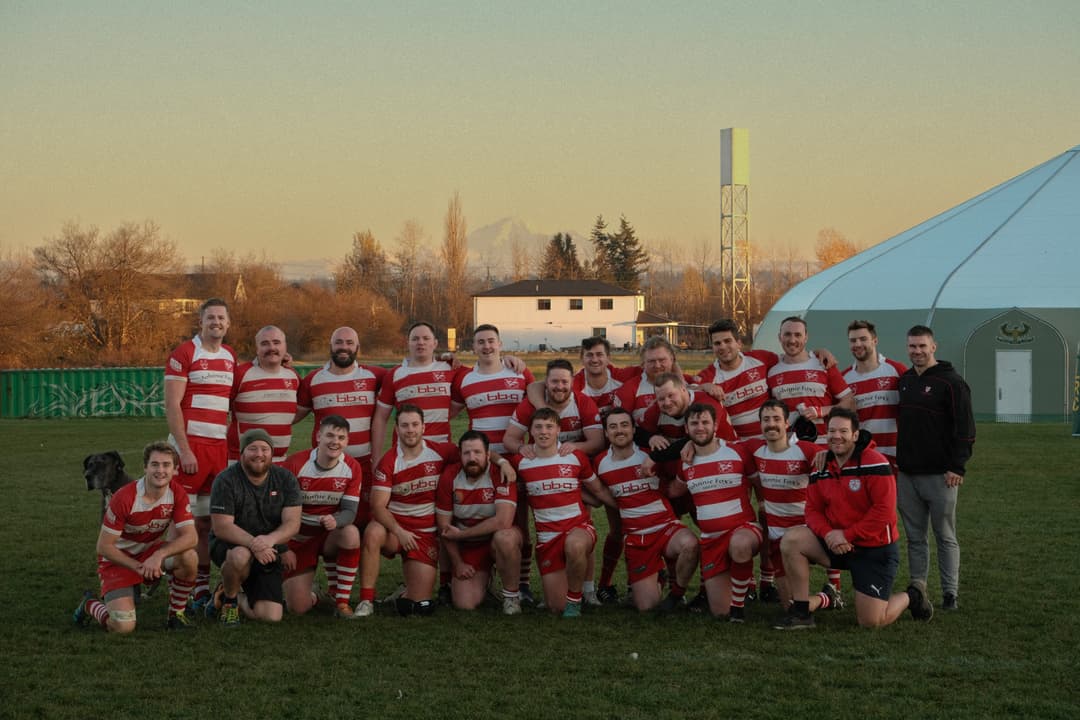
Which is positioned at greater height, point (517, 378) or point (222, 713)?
point (517, 378)

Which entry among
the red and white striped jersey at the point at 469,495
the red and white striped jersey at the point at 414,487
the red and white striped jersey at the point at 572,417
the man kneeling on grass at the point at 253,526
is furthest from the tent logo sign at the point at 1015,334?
the man kneeling on grass at the point at 253,526

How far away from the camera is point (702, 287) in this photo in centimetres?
9644

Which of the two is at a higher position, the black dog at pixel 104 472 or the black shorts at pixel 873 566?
the black dog at pixel 104 472

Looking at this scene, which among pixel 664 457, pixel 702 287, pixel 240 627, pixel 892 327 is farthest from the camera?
pixel 702 287

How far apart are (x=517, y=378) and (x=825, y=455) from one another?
7.02 ft

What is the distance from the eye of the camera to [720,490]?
23.3ft

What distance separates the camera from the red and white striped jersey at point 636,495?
7.32 m

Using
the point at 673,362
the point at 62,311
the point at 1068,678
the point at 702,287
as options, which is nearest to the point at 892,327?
the point at 673,362

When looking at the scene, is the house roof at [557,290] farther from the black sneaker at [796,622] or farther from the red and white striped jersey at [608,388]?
the black sneaker at [796,622]

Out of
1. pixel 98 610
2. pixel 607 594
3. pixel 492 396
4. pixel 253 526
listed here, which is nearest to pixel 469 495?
pixel 492 396

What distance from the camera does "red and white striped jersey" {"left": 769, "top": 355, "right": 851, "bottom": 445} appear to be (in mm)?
7590

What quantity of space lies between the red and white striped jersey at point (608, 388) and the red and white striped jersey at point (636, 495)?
0.57 m

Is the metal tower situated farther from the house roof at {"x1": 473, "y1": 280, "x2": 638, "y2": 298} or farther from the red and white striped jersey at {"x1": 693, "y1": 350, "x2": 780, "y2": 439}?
the red and white striped jersey at {"x1": 693, "y1": 350, "x2": 780, "y2": 439}

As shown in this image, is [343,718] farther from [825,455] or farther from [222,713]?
[825,455]
